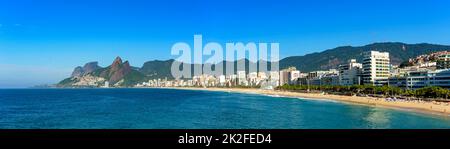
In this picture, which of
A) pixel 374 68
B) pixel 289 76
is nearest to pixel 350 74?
pixel 374 68

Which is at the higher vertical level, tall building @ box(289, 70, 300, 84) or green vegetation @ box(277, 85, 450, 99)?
tall building @ box(289, 70, 300, 84)

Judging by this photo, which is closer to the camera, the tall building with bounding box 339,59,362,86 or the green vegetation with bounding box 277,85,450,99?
the green vegetation with bounding box 277,85,450,99

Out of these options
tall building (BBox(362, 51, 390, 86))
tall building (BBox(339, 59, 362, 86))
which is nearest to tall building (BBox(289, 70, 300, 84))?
tall building (BBox(339, 59, 362, 86))

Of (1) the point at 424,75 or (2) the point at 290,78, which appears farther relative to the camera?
(2) the point at 290,78

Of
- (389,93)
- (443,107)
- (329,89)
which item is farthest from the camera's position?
(329,89)

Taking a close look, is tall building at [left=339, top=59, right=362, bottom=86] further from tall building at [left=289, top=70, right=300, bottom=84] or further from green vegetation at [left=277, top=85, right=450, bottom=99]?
tall building at [left=289, top=70, right=300, bottom=84]
